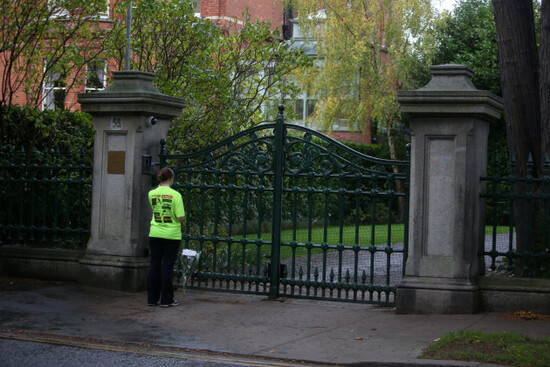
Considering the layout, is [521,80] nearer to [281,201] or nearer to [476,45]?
[281,201]

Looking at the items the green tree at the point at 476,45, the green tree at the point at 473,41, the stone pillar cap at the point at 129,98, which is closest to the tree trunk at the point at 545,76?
the stone pillar cap at the point at 129,98

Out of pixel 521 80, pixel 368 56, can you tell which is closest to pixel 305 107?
pixel 368 56

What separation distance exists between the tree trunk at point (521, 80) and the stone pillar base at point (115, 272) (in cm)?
507

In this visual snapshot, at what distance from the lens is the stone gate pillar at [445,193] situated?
9.54 meters

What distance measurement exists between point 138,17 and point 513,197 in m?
7.51

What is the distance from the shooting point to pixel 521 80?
10.3 metres

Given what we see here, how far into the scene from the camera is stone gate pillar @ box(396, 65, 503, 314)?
9539mm

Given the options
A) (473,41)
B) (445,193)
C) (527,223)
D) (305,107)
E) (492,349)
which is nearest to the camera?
(492,349)

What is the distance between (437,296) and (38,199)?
645 cm

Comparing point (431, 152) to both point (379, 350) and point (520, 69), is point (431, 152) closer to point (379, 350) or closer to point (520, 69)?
point (520, 69)

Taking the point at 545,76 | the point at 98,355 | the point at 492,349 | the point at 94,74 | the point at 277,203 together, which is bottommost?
the point at 98,355

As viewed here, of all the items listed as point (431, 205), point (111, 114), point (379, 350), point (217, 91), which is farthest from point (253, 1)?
point (379, 350)

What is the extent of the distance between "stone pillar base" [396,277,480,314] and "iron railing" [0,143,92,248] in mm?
4742

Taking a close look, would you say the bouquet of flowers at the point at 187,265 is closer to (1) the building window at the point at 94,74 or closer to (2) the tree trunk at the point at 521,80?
(2) the tree trunk at the point at 521,80
